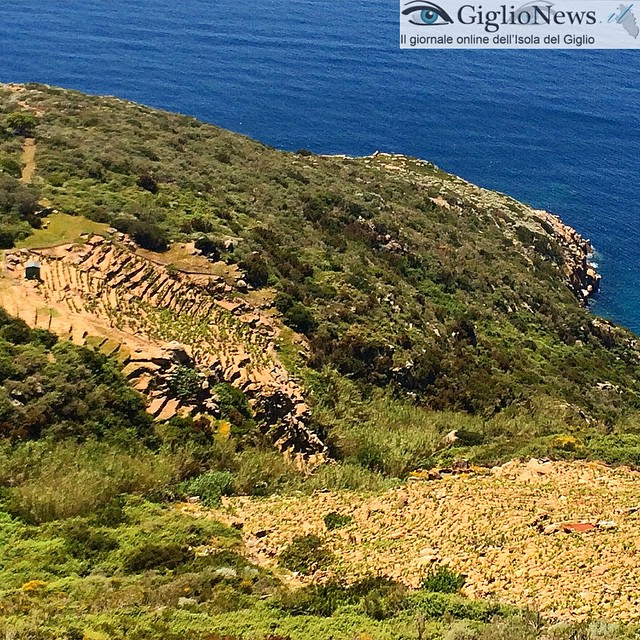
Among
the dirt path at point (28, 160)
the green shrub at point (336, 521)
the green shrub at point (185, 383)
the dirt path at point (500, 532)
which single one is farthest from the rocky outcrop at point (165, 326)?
the dirt path at point (28, 160)

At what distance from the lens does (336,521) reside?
15734 millimetres

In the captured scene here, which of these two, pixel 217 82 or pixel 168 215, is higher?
pixel 217 82

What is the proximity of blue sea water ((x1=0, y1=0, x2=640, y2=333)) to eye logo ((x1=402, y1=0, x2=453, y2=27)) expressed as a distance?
6.77 metres

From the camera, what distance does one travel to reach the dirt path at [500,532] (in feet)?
40.2

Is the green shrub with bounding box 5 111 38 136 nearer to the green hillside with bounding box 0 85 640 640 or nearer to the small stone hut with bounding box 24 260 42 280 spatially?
the green hillside with bounding box 0 85 640 640

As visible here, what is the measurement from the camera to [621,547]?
13.4 metres

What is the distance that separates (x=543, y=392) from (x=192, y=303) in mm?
18306

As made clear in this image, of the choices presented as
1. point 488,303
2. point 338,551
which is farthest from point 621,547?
point 488,303

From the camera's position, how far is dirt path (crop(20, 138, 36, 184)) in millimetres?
33497

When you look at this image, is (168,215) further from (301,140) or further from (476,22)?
(476,22)

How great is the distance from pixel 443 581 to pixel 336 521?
12.1 feet

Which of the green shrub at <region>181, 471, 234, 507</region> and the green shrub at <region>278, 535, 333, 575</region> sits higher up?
the green shrub at <region>278, 535, 333, 575</region>

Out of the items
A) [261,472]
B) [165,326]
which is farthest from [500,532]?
[165,326]

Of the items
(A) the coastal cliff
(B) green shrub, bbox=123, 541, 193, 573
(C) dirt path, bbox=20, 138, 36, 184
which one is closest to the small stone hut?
(A) the coastal cliff
